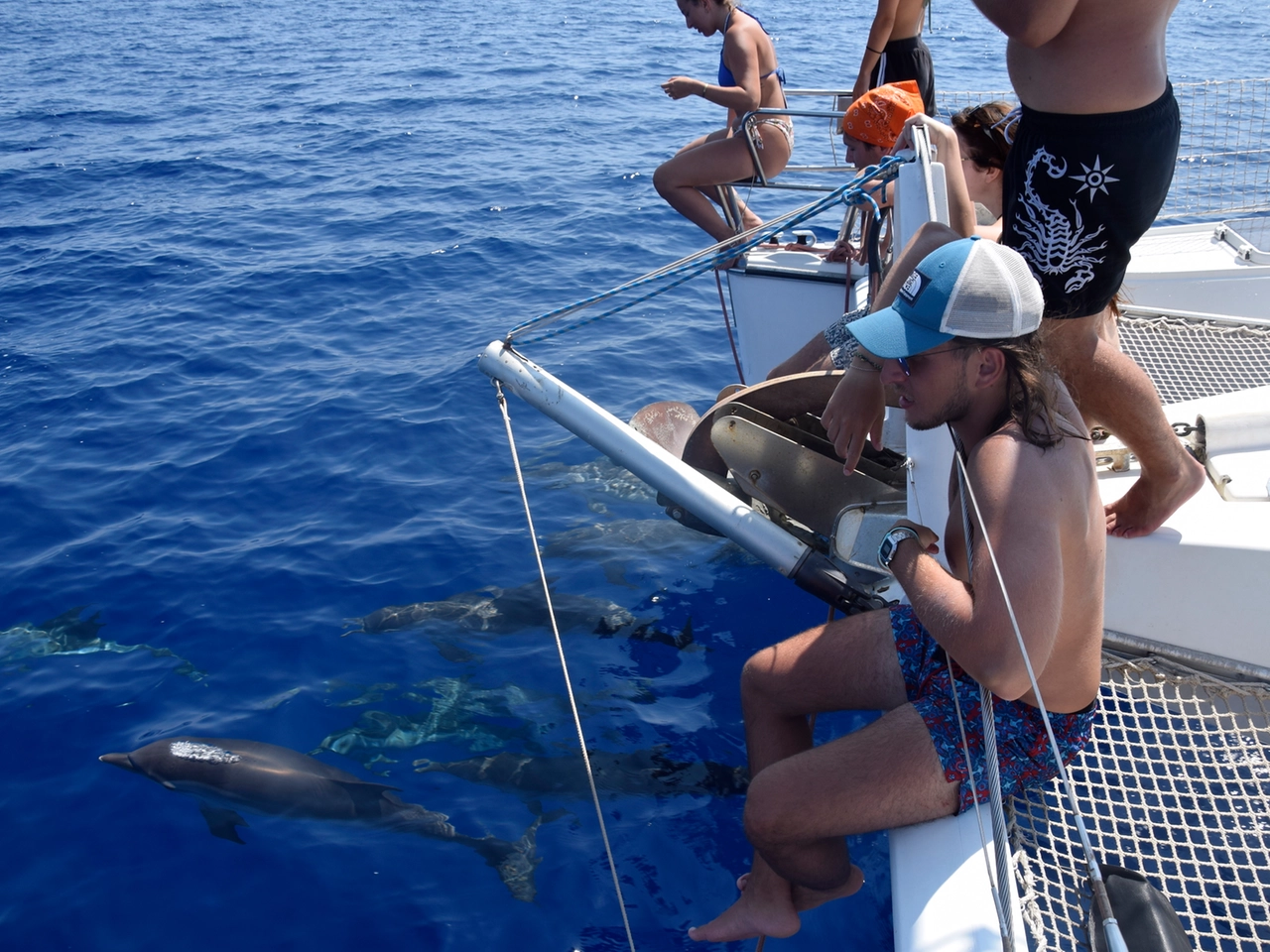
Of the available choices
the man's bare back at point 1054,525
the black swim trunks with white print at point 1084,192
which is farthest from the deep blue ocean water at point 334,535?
the black swim trunks with white print at point 1084,192

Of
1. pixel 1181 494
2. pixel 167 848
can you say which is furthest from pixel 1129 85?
pixel 167 848

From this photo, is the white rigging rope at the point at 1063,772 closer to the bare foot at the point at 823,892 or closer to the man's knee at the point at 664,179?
the bare foot at the point at 823,892

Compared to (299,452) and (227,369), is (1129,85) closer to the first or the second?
(299,452)

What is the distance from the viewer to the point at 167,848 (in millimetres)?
4082

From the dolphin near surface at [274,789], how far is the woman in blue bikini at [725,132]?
3.70 m

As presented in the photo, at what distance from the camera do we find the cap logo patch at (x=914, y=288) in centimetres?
238

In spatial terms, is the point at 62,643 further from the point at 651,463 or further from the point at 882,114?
the point at 882,114

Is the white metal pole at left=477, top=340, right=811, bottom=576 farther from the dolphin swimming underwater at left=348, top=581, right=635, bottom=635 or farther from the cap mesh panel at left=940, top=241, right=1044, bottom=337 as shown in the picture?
the dolphin swimming underwater at left=348, top=581, right=635, bottom=635

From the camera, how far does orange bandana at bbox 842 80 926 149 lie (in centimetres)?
485

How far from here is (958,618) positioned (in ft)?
7.46

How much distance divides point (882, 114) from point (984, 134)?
2.05 feet

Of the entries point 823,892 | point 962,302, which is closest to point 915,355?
point 962,302

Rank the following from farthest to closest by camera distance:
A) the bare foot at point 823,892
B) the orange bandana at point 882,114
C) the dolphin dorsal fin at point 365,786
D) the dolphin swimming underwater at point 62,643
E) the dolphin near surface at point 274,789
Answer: the dolphin swimming underwater at point 62,643 → the orange bandana at point 882,114 → the dolphin dorsal fin at point 365,786 → the dolphin near surface at point 274,789 → the bare foot at point 823,892

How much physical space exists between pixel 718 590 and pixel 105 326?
6.93 m
